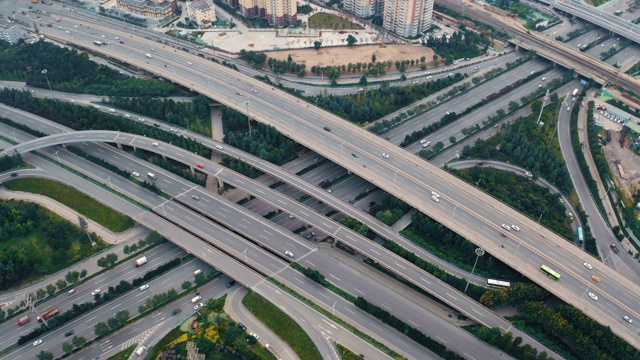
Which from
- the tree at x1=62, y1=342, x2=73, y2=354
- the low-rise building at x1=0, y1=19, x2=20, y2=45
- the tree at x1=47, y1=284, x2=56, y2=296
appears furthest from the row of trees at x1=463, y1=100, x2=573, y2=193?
the low-rise building at x1=0, y1=19, x2=20, y2=45

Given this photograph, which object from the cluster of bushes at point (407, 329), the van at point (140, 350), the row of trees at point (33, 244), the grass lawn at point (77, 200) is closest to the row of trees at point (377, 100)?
the cluster of bushes at point (407, 329)

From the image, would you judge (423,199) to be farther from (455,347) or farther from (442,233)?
(455,347)

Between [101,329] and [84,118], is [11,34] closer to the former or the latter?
[84,118]

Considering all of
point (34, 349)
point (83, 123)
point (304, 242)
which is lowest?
point (34, 349)

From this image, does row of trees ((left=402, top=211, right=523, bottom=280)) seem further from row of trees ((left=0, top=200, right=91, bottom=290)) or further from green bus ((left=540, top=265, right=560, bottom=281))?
row of trees ((left=0, top=200, right=91, bottom=290))

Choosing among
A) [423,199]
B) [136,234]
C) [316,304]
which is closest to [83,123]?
[136,234]

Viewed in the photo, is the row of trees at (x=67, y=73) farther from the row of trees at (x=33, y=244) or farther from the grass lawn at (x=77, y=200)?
the row of trees at (x=33, y=244)
